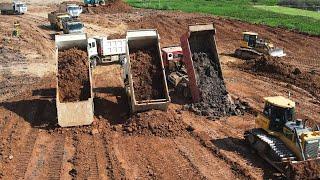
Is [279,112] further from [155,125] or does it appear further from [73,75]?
[73,75]

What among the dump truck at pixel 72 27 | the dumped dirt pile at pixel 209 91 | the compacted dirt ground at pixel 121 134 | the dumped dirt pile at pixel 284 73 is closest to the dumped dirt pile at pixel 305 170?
the compacted dirt ground at pixel 121 134

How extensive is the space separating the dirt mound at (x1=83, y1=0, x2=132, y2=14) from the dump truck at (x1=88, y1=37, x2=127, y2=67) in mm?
28300

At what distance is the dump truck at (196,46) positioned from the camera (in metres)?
22.8

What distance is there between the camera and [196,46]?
23.9m

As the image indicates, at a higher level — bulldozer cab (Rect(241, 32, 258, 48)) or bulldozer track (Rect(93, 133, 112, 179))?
bulldozer cab (Rect(241, 32, 258, 48))

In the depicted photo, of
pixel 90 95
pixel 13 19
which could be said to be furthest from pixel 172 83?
pixel 13 19

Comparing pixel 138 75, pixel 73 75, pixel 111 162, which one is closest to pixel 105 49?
pixel 73 75

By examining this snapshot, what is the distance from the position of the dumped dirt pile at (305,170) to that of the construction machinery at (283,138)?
0.11 meters

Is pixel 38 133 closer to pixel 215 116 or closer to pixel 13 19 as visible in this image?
pixel 215 116

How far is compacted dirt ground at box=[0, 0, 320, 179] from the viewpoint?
53.1ft

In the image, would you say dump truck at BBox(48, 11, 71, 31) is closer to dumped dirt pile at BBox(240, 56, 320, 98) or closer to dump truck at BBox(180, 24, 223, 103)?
dumped dirt pile at BBox(240, 56, 320, 98)

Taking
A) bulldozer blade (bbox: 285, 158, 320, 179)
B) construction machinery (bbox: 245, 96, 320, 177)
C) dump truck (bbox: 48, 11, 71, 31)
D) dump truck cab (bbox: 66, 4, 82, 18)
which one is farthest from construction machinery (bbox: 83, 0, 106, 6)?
bulldozer blade (bbox: 285, 158, 320, 179)

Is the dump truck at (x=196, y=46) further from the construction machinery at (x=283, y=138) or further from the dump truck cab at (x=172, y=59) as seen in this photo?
the construction machinery at (x=283, y=138)

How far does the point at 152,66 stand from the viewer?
71.6ft
